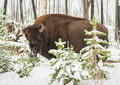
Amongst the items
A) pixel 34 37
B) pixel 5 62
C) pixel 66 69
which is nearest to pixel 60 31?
pixel 34 37

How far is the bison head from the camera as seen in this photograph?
401 cm

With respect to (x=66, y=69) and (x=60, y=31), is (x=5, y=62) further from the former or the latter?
(x=60, y=31)

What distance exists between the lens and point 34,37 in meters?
4.08

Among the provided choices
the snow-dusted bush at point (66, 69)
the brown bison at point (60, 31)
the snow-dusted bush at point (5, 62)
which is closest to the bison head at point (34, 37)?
the brown bison at point (60, 31)

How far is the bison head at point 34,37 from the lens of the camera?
13.1 ft

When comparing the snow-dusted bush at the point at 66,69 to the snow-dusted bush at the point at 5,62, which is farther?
the snow-dusted bush at the point at 5,62

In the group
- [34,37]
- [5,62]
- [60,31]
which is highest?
[60,31]

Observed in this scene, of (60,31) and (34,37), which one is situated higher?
(60,31)

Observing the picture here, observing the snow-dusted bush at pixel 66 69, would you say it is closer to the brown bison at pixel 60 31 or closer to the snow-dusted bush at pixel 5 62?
the snow-dusted bush at pixel 5 62

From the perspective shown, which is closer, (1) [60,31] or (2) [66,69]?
(2) [66,69]

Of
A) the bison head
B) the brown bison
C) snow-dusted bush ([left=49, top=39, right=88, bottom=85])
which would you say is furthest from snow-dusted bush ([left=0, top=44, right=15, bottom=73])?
snow-dusted bush ([left=49, top=39, right=88, bottom=85])

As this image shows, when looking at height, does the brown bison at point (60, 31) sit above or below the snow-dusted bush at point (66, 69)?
above

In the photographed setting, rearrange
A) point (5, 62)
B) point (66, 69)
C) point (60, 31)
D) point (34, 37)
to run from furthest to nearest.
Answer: point (60, 31), point (34, 37), point (5, 62), point (66, 69)

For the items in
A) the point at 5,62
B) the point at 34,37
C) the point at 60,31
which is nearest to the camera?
the point at 5,62
